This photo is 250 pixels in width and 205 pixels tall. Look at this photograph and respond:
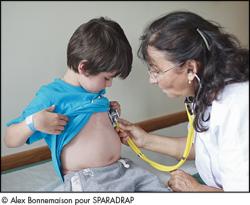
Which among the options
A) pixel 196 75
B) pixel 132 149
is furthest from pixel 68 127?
pixel 196 75

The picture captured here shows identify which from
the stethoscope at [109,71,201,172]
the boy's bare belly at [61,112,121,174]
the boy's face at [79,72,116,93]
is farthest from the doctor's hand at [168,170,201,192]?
the boy's face at [79,72,116,93]

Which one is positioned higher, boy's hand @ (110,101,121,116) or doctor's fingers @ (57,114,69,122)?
doctor's fingers @ (57,114,69,122)

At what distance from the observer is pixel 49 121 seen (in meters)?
0.64

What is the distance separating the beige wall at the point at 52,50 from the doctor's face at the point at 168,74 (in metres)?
0.07

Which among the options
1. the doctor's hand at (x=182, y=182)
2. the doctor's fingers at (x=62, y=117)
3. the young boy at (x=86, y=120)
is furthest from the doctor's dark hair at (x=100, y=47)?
the doctor's hand at (x=182, y=182)

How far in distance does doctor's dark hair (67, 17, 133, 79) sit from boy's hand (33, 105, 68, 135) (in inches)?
4.1

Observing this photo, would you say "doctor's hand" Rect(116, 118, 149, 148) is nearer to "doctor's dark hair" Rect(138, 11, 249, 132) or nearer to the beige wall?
the beige wall

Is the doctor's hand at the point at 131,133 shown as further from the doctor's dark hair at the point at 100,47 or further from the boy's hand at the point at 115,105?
the doctor's dark hair at the point at 100,47

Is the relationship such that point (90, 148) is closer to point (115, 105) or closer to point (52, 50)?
point (115, 105)

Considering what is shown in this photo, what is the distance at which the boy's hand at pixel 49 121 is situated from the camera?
63 cm

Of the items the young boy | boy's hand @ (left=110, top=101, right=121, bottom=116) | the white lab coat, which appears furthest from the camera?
boy's hand @ (left=110, top=101, right=121, bottom=116)

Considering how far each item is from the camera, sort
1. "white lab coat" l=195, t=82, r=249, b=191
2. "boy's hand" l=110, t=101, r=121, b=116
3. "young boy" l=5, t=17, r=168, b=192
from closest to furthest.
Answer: "white lab coat" l=195, t=82, r=249, b=191, "young boy" l=5, t=17, r=168, b=192, "boy's hand" l=110, t=101, r=121, b=116

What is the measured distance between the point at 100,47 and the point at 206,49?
7.8 inches

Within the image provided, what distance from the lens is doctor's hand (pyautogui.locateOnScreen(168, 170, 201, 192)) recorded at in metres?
0.70
